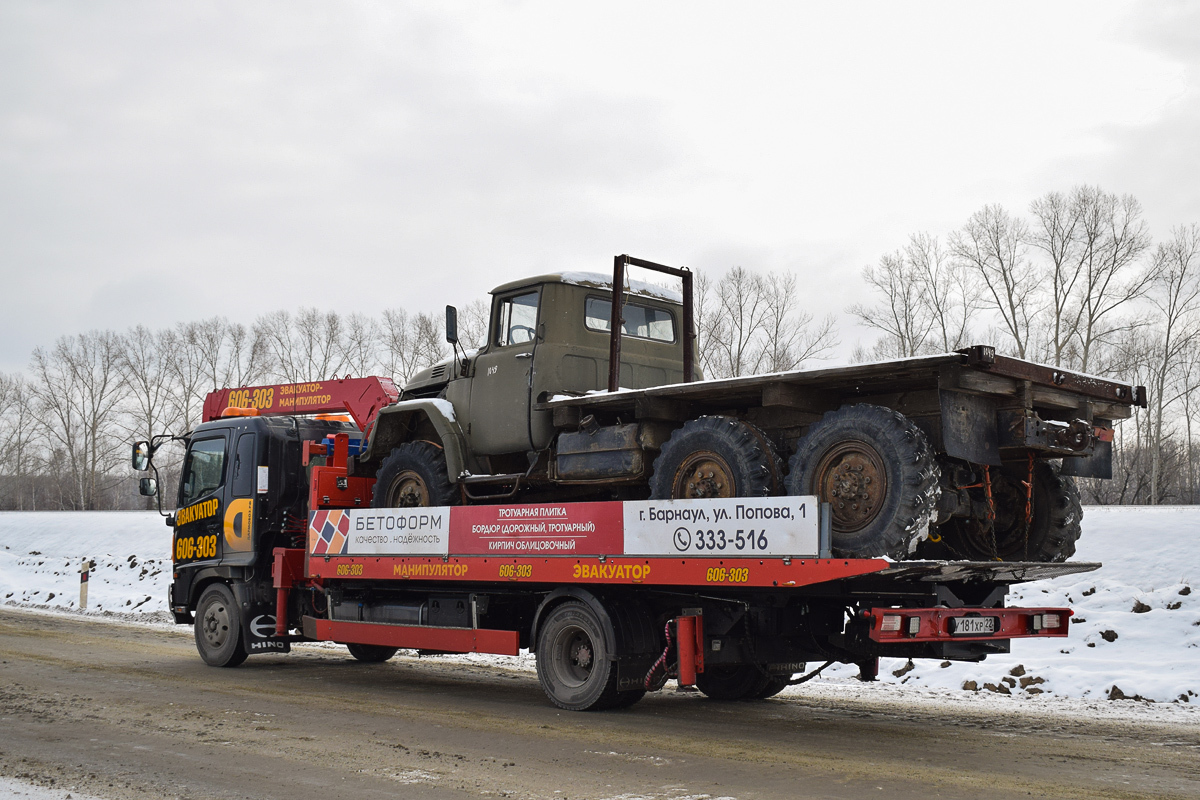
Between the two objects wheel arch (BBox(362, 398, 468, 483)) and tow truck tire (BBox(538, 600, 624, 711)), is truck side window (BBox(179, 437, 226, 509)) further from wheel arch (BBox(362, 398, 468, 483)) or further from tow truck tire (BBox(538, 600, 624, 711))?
tow truck tire (BBox(538, 600, 624, 711))

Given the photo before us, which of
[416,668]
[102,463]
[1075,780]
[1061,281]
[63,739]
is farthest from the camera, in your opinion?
[102,463]

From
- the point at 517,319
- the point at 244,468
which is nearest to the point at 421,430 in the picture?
the point at 517,319

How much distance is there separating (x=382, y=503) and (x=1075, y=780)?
6.93 metres

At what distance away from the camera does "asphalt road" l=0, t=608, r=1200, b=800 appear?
5.77 meters

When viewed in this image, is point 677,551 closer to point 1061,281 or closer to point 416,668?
point 416,668

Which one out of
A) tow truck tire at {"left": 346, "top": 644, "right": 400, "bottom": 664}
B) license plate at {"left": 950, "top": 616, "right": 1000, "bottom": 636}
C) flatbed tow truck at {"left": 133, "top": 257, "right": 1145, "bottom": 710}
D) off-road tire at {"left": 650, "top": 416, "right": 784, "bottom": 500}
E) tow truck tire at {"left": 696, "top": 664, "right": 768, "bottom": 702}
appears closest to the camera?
flatbed tow truck at {"left": 133, "top": 257, "right": 1145, "bottom": 710}

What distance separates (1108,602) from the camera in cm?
1251

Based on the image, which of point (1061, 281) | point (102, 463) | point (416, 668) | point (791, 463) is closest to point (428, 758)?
point (791, 463)

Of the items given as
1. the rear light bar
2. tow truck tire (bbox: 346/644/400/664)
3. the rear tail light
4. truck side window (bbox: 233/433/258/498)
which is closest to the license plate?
the rear light bar

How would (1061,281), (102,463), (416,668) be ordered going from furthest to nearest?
(102,463)
(1061,281)
(416,668)

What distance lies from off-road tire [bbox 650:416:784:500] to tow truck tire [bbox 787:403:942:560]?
0.77 feet

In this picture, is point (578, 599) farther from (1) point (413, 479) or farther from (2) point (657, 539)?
(1) point (413, 479)

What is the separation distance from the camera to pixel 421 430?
10789 mm

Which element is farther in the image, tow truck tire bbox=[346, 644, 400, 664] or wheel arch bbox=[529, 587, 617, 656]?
tow truck tire bbox=[346, 644, 400, 664]
